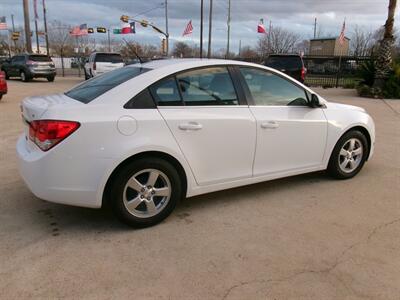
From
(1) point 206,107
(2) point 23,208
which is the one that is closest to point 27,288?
(2) point 23,208

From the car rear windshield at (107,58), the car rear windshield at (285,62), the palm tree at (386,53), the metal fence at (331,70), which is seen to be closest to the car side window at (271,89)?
the car rear windshield at (285,62)

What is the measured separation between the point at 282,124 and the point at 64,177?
2375 millimetres

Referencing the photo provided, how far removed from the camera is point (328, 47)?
51.0 m

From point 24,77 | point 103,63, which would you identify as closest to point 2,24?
point 24,77

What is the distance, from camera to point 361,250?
3334 millimetres

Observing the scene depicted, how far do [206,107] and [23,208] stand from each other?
7.31 feet

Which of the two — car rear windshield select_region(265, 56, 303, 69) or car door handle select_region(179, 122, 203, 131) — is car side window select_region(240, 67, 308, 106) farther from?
car rear windshield select_region(265, 56, 303, 69)

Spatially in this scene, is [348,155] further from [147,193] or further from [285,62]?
[285,62]

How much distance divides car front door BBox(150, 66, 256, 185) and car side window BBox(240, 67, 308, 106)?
0.79ft

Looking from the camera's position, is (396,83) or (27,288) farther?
(396,83)

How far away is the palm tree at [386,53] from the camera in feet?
48.8

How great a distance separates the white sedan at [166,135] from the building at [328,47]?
4738 cm

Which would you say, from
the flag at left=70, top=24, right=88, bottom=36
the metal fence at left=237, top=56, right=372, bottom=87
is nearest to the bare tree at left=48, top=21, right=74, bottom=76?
the flag at left=70, top=24, right=88, bottom=36

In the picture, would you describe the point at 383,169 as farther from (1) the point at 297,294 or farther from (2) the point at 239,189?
(1) the point at 297,294
